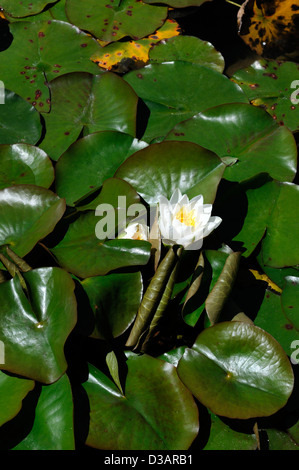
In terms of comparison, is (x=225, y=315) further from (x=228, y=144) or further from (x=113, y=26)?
(x=113, y=26)

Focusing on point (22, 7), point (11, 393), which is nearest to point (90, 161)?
point (11, 393)

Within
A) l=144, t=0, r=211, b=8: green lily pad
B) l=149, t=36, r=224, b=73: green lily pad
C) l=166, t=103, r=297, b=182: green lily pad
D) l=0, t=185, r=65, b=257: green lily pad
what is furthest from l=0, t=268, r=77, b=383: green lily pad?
l=144, t=0, r=211, b=8: green lily pad

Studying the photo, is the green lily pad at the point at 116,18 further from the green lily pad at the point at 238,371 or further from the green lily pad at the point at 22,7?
the green lily pad at the point at 238,371

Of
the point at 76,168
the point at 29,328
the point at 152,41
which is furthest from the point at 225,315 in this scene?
the point at 152,41

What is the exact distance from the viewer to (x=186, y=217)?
172cm

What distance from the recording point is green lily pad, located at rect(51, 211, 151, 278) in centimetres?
164

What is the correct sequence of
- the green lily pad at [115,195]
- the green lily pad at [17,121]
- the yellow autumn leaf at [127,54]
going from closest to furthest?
1. the green lily pad at [115,195]
2. the green lily pad at [17,121]
3. the yellow autumn leaf at [127,54]

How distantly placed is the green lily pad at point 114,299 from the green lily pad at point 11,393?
0.31 meters

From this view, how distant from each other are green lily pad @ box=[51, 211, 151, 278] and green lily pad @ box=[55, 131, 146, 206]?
0.73 ft

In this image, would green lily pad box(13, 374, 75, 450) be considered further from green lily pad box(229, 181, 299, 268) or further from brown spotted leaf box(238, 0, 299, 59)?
brown spotted leaf box(238, 0, 299, 59)

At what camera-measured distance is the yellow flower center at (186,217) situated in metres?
1.71

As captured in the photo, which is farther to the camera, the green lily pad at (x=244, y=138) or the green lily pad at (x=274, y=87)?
the green lily pad at (x=274, y=87)

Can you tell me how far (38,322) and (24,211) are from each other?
1.62 ft

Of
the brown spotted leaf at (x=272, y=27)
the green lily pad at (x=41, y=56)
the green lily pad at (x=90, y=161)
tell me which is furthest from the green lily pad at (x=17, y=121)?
the brown spotted leaf at (x=272, y=27)
